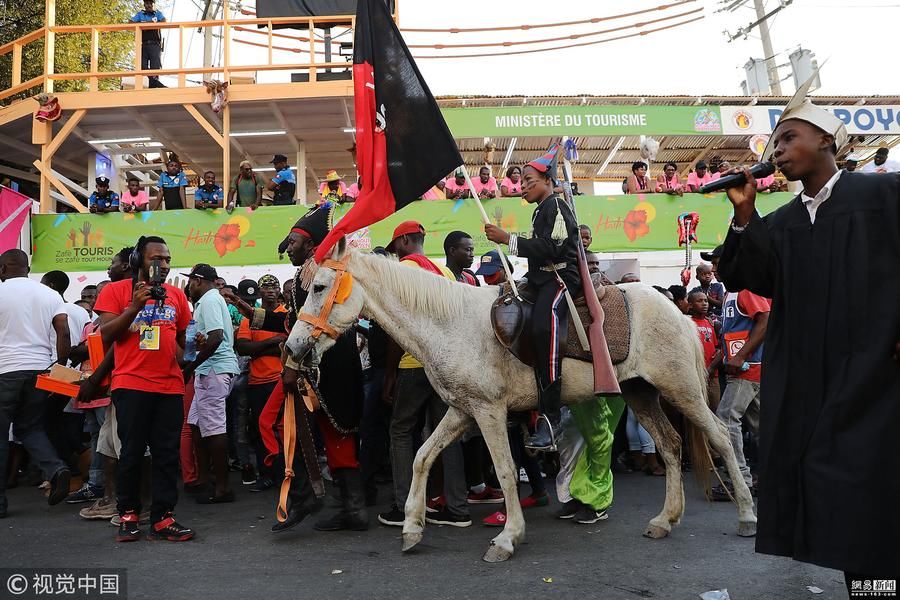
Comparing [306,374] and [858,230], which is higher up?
[858,230]

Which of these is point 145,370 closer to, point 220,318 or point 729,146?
point 220,318

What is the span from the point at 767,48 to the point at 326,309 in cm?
2576

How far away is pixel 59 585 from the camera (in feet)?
13.4

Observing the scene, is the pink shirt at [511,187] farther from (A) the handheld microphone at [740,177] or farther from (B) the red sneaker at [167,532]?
(A) the handheld microphone at [740,177]

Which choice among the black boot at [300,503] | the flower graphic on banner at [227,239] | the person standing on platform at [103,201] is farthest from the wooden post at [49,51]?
the black boot at [300,503]

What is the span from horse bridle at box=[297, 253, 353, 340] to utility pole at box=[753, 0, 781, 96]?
79.9 feet

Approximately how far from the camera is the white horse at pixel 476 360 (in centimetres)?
478

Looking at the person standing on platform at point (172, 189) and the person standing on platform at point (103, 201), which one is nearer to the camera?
the person standing on platform at point (103, 201)

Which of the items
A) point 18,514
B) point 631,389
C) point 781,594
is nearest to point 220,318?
point 18,514

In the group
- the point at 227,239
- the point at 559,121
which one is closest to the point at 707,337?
the point at 227,239

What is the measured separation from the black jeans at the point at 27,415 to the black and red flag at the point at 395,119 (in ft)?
12.9

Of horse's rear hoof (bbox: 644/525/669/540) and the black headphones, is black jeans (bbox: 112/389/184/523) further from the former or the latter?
horse's rear hoof (bbox: 644/525/669/540)

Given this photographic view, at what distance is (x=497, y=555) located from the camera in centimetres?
445

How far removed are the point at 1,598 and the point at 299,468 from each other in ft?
6.89
